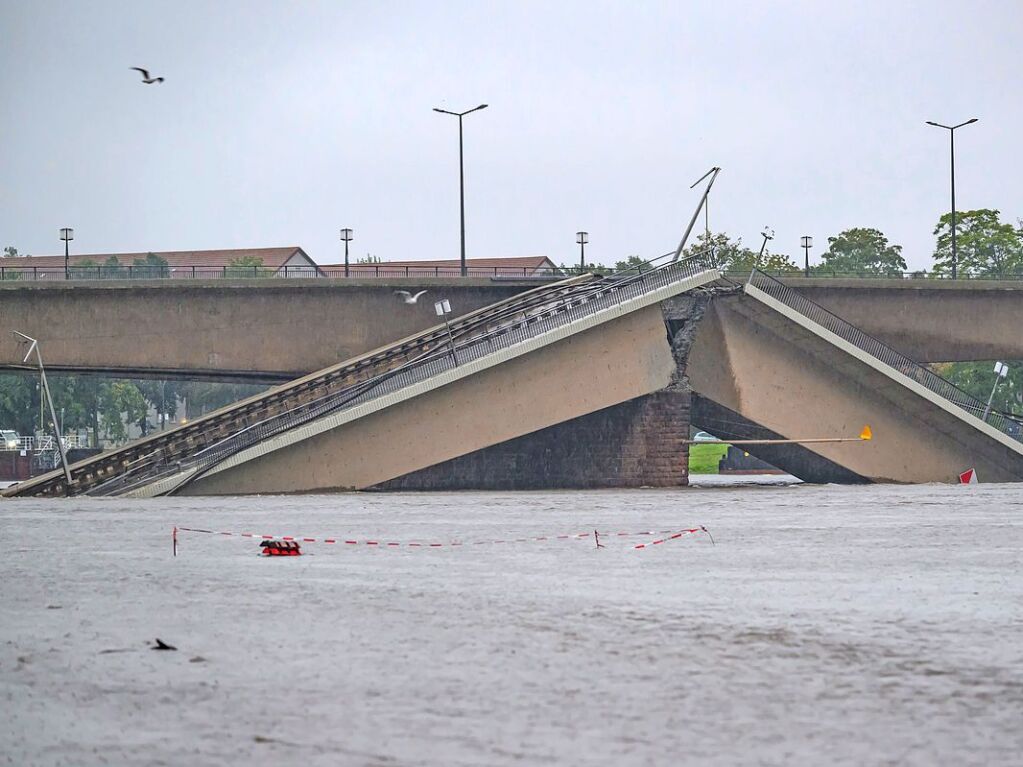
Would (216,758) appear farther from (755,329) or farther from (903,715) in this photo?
(755,329)

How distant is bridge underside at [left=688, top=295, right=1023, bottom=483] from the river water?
18367 millimetres

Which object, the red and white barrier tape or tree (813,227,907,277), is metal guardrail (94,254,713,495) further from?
tree (813,227,907,277)

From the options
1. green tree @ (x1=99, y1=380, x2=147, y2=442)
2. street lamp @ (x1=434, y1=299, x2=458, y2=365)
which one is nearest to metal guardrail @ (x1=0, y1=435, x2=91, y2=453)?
green tree @ (x1=99, y1=380, x2=147, y2=442)

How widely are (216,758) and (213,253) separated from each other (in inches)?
5122

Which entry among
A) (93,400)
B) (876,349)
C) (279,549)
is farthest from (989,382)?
(279,549)

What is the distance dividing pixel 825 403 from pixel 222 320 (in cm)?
2144

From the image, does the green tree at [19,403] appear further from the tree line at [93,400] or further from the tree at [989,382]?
the tree at [989,382]

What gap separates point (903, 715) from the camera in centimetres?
1588

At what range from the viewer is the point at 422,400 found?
52219 millimetres

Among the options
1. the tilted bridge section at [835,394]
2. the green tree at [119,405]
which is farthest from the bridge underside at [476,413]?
the green tree at [119,405]

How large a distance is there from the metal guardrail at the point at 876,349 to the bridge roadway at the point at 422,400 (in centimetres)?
289

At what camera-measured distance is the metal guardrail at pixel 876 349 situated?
56.0 meters

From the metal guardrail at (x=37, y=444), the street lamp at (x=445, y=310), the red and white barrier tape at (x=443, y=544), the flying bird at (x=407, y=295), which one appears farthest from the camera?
the metal guardrail at (x=37, y=444)

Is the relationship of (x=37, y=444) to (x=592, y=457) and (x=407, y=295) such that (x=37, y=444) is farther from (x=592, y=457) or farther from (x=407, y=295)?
(x=592, y=457)
